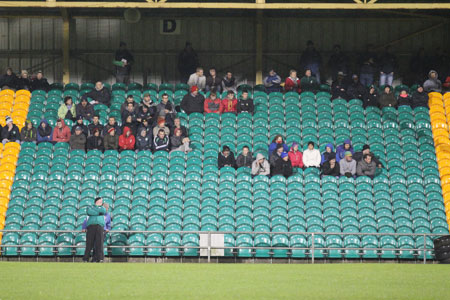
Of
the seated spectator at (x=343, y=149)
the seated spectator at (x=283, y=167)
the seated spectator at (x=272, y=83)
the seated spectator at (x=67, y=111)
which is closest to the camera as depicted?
the seated spectator at (x=283, y=167)

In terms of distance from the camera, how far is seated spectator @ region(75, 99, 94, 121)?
25.3m

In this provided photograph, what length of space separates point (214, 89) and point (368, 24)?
6877 mm

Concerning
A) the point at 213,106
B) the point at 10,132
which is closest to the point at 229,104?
the point at 213,106

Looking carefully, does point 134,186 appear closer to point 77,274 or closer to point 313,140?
point 313,140

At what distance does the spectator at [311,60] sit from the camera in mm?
27984

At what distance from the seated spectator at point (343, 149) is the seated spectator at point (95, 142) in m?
7.03

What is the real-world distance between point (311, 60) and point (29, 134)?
985 centimetres

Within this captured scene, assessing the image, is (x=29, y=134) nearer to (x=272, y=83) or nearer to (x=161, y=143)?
(x=161, y=143)

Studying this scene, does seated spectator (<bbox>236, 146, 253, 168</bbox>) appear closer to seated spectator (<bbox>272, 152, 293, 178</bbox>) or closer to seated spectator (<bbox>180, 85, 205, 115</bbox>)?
seated spectator (<bbox>272, 152, 293, 178</bbox>)

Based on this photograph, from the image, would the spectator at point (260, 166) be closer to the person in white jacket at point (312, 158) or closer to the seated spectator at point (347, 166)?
the person in white jacket at point (312, 158)

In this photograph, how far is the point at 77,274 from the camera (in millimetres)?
13281

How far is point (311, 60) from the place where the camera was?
91.8 ft

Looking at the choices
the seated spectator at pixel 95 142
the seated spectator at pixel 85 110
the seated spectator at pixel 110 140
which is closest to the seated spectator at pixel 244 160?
the seated spectator at pixel 110 140

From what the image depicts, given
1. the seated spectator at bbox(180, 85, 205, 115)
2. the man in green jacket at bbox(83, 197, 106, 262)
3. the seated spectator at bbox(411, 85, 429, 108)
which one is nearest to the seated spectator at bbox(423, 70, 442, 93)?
the seated spectator at bbox(411, 85, 429, 108)
